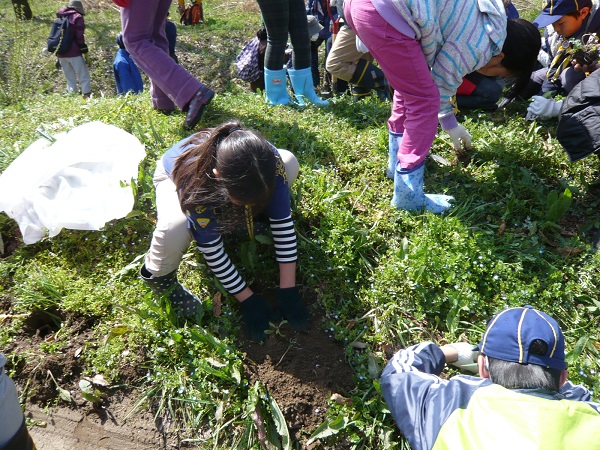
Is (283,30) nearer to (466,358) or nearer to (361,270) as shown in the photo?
(361,270)

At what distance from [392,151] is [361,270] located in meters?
0.87

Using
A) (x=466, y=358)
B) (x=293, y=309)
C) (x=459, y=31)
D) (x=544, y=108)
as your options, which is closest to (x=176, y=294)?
(x=293, y=309)

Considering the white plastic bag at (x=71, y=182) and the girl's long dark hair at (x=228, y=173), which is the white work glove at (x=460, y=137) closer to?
the girl's long dark hair at (x=228, y=173)

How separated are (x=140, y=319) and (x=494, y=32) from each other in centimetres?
238

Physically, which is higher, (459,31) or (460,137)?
(459,31)

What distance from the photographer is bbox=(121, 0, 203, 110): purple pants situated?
352cm

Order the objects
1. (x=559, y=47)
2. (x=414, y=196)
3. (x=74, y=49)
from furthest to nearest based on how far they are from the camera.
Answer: (x=74, y=49), (x=559, y=47), (x=414, y=196)

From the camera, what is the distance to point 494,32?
2561 mm

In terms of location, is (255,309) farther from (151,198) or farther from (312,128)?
(312,128)

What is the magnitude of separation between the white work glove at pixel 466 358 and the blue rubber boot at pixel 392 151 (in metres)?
1.26

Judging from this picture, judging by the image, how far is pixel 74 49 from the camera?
7031mm

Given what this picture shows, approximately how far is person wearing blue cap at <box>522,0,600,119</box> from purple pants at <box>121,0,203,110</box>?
8.22 feet

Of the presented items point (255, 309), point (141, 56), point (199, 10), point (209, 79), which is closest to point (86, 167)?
point (141, 56)

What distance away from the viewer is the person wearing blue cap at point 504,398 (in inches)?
52.0
